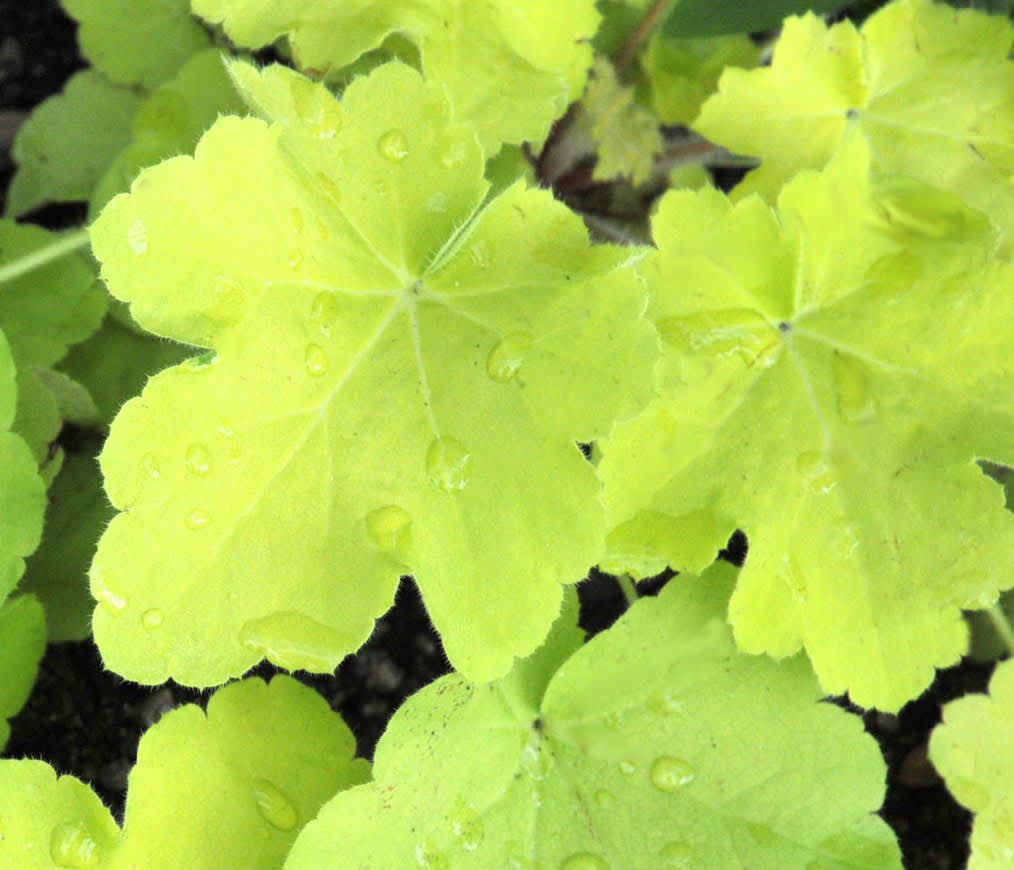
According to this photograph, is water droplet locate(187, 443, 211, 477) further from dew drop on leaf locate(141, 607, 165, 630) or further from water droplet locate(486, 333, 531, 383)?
water droplet locate(486, 333, 531, 383)

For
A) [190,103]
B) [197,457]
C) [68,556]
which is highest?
[190,103]

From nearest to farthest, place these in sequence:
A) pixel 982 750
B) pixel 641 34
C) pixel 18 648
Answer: pixel 18 648
pixel 982 750
pixel 641 34

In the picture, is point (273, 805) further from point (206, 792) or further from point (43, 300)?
point (43, 300)

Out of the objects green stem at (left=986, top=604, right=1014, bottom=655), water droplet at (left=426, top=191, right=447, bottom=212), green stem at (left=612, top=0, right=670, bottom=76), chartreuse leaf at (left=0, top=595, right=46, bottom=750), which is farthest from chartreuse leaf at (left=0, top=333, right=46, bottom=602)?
green stem at (left=986, top=604, right=1014, bottom=655)

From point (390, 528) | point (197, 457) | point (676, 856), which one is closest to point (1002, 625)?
point (676, 856)

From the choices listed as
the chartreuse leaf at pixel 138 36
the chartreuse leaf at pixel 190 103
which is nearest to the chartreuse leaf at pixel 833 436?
the chartreuse leaf at pixel 190 103

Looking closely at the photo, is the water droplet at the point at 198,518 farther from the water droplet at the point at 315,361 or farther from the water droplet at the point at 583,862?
the water droplet at the point at 583,862
